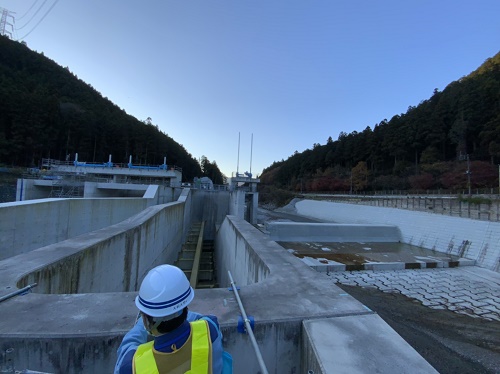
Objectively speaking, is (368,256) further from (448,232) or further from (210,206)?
(210,206)

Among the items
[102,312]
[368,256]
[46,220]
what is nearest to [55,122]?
[46,220]

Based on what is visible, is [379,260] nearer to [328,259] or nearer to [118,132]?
[328,259]

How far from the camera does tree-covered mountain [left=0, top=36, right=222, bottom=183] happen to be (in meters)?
47.6

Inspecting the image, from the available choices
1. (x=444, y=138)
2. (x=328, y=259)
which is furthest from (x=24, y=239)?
(x=444, y=138)

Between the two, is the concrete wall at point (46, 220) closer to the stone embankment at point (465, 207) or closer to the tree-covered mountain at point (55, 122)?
the stone embankment at point (465, 207)

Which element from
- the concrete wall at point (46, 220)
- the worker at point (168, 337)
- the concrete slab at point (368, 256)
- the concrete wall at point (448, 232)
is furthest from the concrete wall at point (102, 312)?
the concrete wall at point (448, 232)

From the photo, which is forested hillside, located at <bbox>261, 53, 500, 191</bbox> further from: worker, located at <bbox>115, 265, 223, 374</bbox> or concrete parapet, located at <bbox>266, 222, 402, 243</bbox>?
worker, located at <bbox>115, 265, 223, 374</bbox>

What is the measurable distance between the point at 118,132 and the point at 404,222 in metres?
65.4

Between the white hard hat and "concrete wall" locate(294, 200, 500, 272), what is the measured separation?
15482 millimetres

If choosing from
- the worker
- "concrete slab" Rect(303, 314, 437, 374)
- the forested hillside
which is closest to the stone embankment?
"concrete slab" Rect(303, 314, 437, 374)

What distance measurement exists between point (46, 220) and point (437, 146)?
65696 millimetres

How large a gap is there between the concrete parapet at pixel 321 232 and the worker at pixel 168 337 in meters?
15.8

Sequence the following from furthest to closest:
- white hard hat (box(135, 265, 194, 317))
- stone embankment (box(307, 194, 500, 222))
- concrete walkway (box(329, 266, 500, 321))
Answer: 1. stone embankment (box(307, 194, 500, 222))
2. concrete walkway (box(329, 266, 500, 321))
3. white hard hat (box(135, 265, 194, 317))

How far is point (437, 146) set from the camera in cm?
5375
